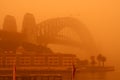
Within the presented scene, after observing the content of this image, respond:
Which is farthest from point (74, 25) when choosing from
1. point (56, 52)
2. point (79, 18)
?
point (56, 52)

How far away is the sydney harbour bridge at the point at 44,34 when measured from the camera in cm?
538

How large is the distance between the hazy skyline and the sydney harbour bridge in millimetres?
80

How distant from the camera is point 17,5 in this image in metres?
5.47

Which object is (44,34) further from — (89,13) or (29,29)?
(89,13)

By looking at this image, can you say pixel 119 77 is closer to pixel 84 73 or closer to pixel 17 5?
pixel 84 73

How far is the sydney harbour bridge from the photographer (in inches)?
212

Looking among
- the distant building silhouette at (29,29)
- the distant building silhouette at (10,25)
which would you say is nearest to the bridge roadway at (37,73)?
the distant building silhouette at (29,29)

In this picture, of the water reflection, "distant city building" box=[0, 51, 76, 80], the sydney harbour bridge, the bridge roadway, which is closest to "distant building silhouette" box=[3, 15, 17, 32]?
the sydney harbour bridge

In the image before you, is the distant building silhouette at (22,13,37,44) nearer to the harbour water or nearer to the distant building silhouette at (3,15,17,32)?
the distant building silhouette at (3,15,17,32)

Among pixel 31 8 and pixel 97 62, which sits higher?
pixel 31 8

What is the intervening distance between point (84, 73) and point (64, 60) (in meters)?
0.38

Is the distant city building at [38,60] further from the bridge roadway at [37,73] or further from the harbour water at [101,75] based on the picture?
the harbour water at [101,75]

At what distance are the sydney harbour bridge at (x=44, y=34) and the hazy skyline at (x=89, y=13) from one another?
0.26 ft

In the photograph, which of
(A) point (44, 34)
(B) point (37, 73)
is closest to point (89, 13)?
(A) point (44, 34)
